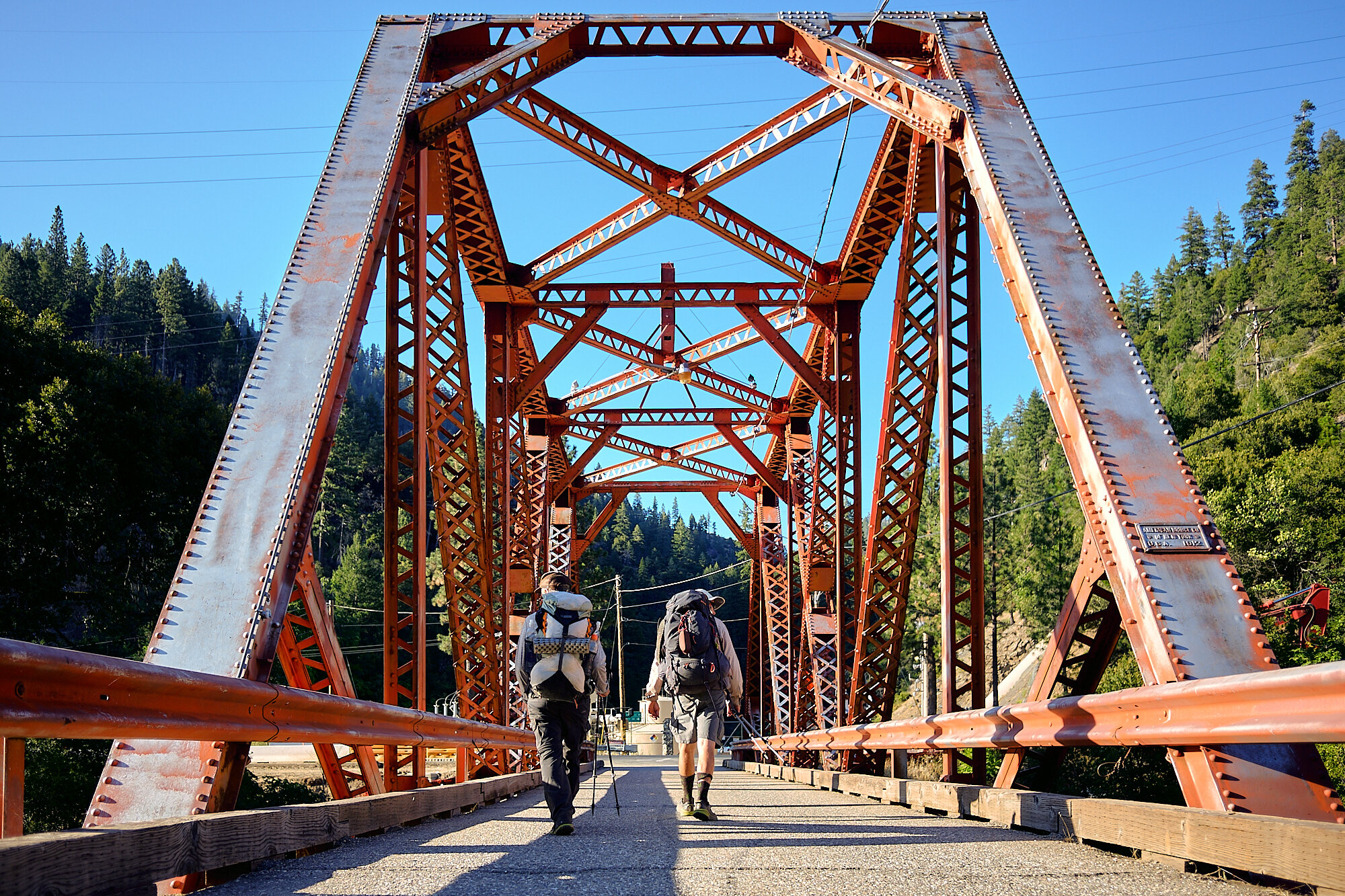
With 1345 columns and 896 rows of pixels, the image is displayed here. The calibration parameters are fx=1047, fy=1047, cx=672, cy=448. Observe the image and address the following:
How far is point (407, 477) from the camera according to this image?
27.8 feet

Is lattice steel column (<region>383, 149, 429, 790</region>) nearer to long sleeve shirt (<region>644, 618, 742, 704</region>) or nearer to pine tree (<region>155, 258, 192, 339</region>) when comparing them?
long sleeve shirt (<region>644, 618, 742, 704</region>)

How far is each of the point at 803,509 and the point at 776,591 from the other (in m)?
5.82

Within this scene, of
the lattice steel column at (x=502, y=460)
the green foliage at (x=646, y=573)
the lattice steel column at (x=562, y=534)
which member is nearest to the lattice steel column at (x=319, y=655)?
the lattice steel column at (x=502, y=460)

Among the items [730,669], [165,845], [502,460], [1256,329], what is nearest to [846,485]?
[502,460]

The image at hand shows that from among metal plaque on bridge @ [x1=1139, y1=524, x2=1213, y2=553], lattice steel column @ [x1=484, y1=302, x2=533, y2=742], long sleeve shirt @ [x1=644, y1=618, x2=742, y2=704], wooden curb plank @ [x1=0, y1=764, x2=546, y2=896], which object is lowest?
wooden curb plank @ [x1=0, y1=764, x2=546, y2=896]

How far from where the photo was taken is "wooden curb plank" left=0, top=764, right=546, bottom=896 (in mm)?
2377

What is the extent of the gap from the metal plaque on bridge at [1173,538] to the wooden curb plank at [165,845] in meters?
4.02

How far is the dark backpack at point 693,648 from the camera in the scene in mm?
7941

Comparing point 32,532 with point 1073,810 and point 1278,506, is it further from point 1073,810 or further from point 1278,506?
point 1278,506

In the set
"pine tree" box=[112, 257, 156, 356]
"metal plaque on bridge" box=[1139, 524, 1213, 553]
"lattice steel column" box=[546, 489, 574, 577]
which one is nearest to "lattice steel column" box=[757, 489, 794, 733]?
"lattice steel column" box=[546, 489, 574, 577]

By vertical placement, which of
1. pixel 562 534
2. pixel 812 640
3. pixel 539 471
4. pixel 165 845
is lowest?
pixel 165 845

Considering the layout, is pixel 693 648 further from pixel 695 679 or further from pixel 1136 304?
pixel 1136 304

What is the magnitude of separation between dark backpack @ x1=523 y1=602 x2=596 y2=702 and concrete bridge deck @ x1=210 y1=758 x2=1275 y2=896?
2.75ft

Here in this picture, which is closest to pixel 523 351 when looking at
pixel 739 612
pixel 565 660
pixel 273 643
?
pixel 565 660
